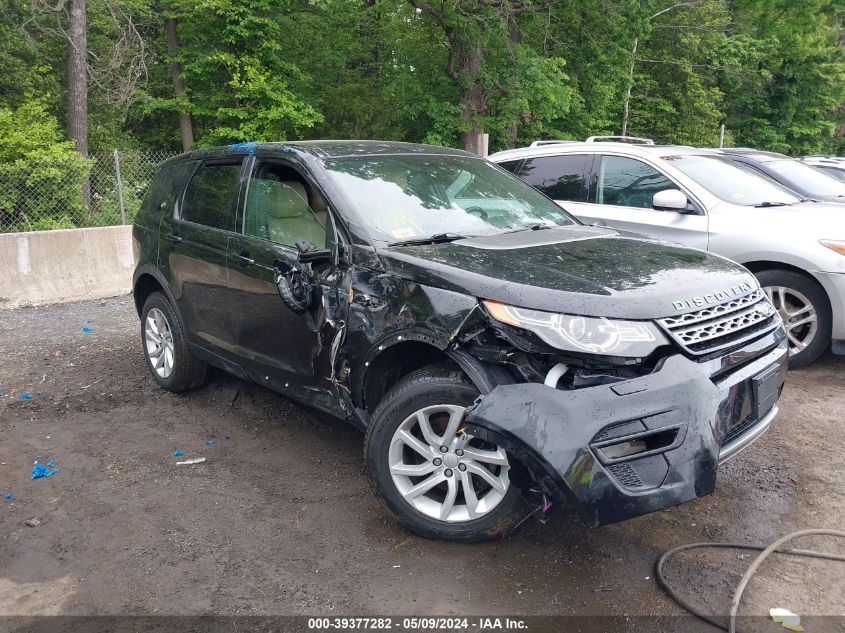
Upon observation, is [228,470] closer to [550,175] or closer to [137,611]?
[137,611]

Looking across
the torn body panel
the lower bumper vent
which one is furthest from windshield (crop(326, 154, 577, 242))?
the lower bumper vent

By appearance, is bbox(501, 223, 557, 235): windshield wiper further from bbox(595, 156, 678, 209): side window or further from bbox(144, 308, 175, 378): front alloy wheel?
bbox(144, 308, 175, 378): front alloy wheel

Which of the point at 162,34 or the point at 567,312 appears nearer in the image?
the point at 567,312

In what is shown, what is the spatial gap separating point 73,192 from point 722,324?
31.8 feet

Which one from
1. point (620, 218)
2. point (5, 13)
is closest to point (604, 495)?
point (620, 218)

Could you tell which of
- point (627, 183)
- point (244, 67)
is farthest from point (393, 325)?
point (244, 67)

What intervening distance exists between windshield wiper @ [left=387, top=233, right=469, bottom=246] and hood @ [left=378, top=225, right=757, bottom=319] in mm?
67

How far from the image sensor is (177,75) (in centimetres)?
2105

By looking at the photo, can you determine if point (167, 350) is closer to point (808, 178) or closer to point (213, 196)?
point (213, 196)

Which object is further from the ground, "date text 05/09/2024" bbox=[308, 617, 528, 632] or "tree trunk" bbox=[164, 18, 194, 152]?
"tree trunk" bbox=[164, 18, 194, 152]

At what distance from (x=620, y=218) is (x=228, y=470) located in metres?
4.23

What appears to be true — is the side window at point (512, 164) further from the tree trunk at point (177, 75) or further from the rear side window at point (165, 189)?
the tree trunk at point (177, 75)

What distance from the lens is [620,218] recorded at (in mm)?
6770

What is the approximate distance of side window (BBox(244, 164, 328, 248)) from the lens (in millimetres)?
4070
